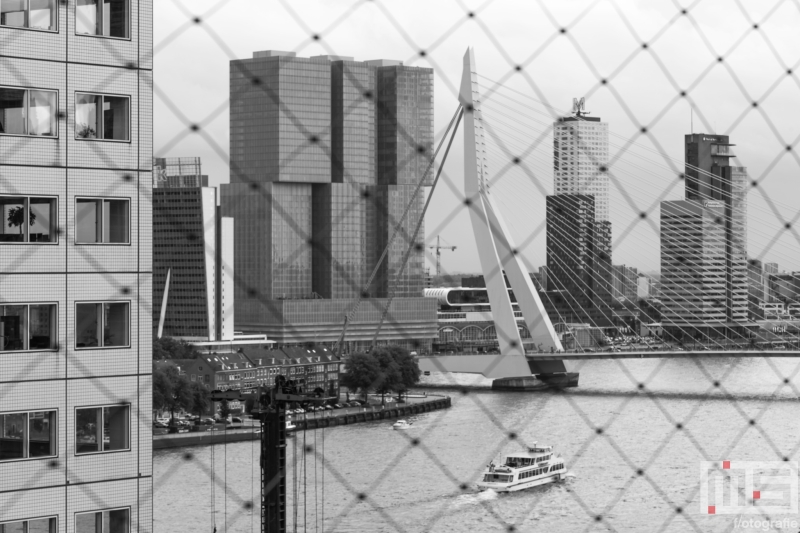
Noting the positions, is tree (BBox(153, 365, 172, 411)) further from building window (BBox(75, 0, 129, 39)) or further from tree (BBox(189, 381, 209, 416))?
building window (BBox(75, 0, 129, 39))

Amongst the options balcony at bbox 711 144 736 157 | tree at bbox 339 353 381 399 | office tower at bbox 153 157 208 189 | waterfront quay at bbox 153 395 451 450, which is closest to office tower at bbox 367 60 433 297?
tree at bbox 339 353 381 399

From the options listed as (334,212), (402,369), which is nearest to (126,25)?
(402,369)

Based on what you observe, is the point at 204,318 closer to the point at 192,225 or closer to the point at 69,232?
the point at 192,225

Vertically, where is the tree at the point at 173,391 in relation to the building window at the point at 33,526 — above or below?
below

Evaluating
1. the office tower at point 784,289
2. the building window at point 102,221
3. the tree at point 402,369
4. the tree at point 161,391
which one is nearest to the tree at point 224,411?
the tree at point 161,391

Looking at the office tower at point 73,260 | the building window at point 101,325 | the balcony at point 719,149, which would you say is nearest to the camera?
the office tower at point 73,260

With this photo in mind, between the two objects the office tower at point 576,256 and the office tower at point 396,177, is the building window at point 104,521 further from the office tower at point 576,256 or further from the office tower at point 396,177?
the office tower at point 396,177

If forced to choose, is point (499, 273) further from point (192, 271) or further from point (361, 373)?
point (192, 271)
